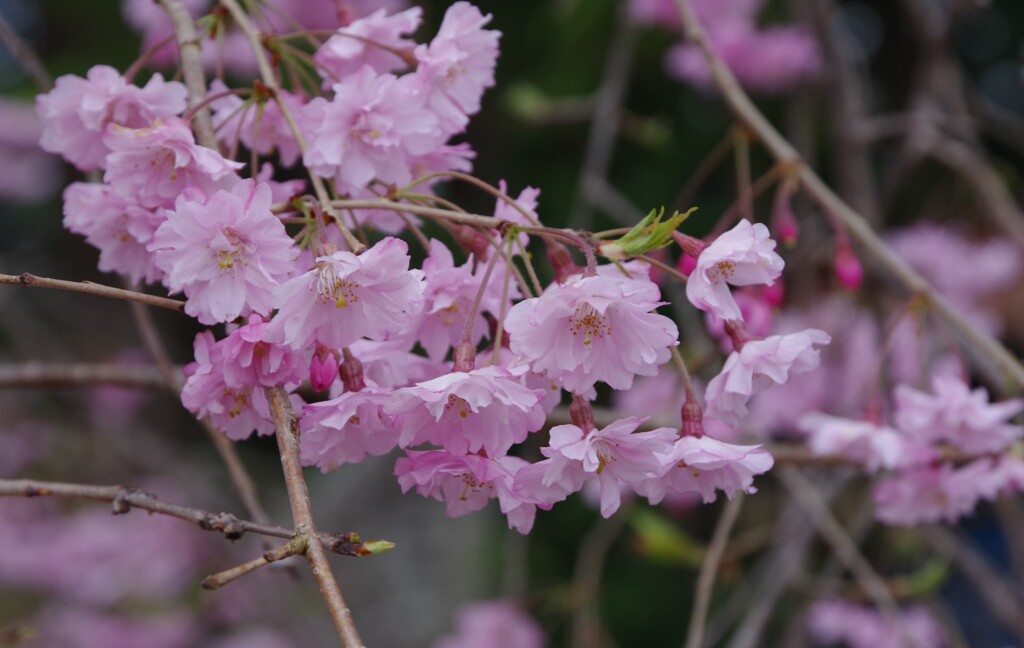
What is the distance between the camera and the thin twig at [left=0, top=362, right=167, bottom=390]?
1.36m

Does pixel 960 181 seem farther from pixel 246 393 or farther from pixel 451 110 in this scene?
pixel 246 393

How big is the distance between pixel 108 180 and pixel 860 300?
2677 millimetres

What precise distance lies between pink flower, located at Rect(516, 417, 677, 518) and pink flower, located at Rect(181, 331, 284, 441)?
22 centimetres

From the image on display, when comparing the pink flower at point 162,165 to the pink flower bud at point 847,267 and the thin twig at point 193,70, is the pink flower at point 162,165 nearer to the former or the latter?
the thin twig at point 193,70

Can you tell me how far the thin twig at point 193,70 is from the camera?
854mm

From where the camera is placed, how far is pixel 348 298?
0.72 meters

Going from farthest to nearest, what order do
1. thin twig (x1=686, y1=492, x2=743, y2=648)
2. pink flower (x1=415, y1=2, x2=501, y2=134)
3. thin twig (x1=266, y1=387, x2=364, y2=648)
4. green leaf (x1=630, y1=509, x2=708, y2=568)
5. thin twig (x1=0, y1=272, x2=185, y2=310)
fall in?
1. green leaf (x1=630, y1=509, x2=708, y2=568)
2. thin twig (x1=686, y1=492, x2=743, y2=648)
3. pink flower (x1=415, y1=2, x2=501, y2=134)
4. thin twig (x1=0, y1=272, x2=185, y2=310)
5. thin twig (x1=266, y1=387, x2=364, y2=648)

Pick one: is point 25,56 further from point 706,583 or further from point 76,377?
point 706,583

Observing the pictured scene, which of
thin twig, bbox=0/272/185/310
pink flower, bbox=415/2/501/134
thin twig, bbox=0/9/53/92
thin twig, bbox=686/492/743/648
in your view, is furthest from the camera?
thin twig, bbox=0/9/53/92

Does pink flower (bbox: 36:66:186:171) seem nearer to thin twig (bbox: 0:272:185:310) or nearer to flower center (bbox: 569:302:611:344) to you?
thin twig (bbox: 0:272:185:310)

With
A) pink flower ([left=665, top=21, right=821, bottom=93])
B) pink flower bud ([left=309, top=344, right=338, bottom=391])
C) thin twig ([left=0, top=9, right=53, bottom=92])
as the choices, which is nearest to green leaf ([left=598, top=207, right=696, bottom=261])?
pink flower bud ([left=309, top=344, right=338, bottom=391])

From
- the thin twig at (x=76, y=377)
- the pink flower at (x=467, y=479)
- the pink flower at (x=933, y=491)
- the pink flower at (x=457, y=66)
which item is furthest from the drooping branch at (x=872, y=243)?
the thin twig at (x=76, y=377)

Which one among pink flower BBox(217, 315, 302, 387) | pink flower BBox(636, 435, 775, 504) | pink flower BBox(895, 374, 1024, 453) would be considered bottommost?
pink flower BBox(895, 374, 1024, 453)

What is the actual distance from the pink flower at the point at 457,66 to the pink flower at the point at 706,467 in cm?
37
